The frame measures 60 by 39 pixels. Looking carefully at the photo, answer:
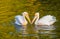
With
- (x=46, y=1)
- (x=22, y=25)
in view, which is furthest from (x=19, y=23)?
(x=46, y=1)

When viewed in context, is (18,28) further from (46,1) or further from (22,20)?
(46,1)

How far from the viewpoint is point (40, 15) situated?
1.93 meters

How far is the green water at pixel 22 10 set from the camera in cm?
171

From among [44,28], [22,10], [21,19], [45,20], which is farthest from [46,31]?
[22,10]

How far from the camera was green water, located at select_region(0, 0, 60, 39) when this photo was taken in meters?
1.71

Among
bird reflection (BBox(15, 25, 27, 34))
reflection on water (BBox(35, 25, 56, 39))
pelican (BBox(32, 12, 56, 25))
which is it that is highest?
pelican (BBox(32, 12, 56, 25))

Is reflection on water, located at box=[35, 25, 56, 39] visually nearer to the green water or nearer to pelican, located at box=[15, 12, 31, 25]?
the green water

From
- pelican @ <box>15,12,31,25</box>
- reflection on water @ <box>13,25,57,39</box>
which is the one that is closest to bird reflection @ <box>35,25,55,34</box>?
reflection on water @ <box>13,25,57,39</box>

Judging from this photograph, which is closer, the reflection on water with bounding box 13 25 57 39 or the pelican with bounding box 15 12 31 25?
the reflection on water with bounding box 13 25 57 39

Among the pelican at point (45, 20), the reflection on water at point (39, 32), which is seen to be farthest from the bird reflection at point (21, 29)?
the pelican at point (45, 20)

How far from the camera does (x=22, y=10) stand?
6.50 ft

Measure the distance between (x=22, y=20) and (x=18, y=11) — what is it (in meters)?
0.15

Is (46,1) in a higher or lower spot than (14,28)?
higher

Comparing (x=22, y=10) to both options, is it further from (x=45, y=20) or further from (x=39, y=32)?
(x=39, y=32)
